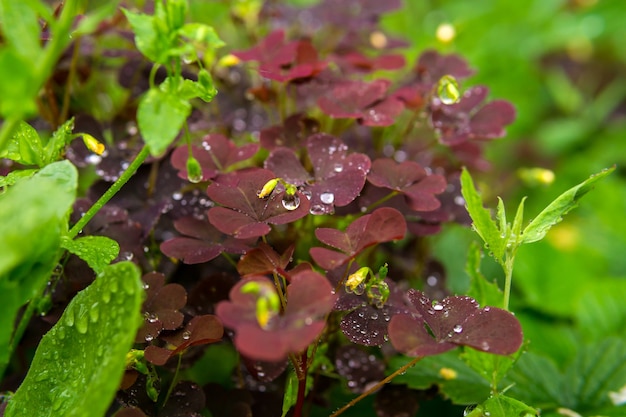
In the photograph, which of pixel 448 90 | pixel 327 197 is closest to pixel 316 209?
pixel 327 197

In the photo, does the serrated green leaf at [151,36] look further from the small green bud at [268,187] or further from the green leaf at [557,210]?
the green leaf at [557,210]

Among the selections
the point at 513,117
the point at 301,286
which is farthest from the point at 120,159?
the point at 513,117

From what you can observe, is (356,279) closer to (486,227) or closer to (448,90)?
(486,227)

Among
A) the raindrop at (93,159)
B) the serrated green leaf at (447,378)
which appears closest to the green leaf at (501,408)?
the serrated green leaf at (447,378)

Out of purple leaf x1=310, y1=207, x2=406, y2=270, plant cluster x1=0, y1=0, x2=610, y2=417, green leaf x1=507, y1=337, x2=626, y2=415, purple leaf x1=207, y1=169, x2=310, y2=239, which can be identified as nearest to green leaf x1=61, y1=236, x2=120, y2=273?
plant cluster x1=0, y1=0, x2=610, y2=417

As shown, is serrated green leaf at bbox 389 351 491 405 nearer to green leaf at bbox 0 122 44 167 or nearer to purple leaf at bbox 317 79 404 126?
purple leaf at bbox 317 79 404 126

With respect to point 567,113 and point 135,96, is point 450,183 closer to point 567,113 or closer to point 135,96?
point 135,96
